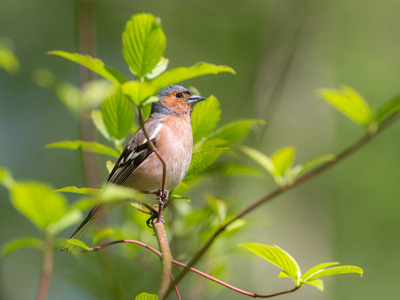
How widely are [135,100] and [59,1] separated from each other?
556 inches

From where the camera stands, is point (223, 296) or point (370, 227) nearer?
point (223, 296)

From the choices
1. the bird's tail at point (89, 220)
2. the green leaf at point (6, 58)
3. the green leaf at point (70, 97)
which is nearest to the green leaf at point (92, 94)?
the green leaf at point (70, 97)

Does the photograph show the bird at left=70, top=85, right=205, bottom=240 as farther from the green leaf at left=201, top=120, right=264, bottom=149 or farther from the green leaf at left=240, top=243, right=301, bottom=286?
the green leaf at left=240, top=243, right=301, bottom=286

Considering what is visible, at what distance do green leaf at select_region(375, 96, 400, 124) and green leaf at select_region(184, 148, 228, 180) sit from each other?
88 centimetres

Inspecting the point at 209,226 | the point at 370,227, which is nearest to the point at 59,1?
the point at 370,227

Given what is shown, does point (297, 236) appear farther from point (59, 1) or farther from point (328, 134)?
point (59, 1)

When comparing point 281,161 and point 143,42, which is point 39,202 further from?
point 281,161

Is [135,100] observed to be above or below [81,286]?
above

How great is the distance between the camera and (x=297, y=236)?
22.7 feet

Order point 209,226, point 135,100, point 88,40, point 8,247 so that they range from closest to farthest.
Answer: point 135,100, point 8,247, point 209,226, point 88,40

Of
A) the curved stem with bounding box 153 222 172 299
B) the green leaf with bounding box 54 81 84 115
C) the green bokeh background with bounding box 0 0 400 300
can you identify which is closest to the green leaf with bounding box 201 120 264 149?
the curved stem with bounding box 153 222 172 299

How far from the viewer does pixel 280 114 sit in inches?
287

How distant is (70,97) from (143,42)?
71.8 inches

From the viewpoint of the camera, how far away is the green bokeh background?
7.52 m
